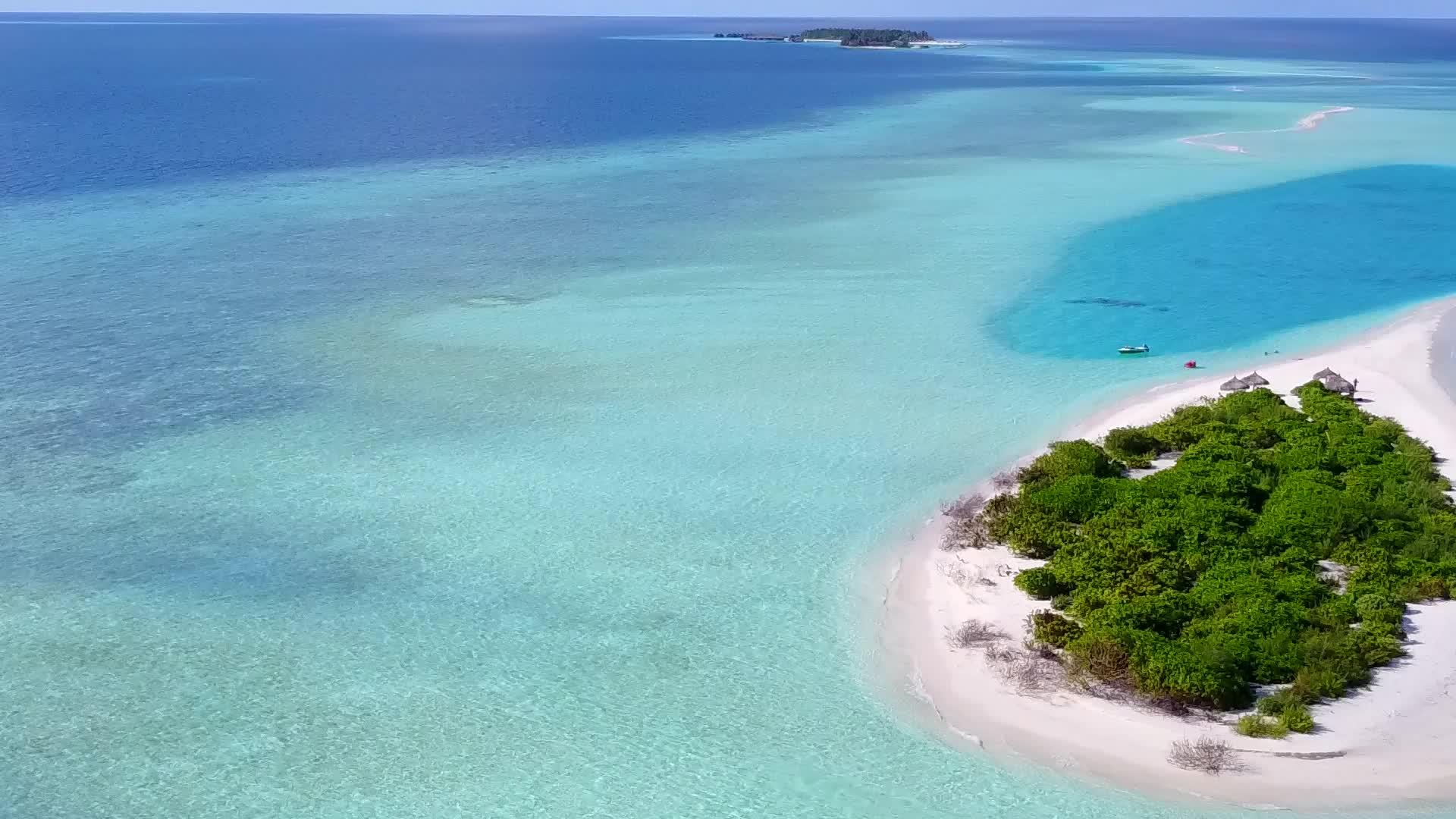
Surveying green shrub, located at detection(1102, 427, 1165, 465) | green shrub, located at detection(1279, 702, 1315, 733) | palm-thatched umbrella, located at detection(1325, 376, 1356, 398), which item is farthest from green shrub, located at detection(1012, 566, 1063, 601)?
palm-thatched umbrella, located at detection(1325, 376, 1356, 398)

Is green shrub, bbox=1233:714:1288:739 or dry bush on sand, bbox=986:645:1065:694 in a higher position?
green shrub, bbox=1233:714:1288:739

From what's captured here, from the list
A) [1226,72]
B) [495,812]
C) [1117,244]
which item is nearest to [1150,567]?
[495,812]

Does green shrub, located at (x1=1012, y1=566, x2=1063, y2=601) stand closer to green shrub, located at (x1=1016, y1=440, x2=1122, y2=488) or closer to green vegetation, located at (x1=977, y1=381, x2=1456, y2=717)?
green vegetation, located at (x1=977, y1=381, x2=1456, y2=717)

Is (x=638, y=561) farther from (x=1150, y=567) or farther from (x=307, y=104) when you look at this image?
(x=307, y=104)

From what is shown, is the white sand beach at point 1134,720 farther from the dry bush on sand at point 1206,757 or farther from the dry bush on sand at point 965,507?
the dry bush on sand at point 965,507

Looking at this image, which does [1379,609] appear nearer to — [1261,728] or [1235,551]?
[1235,551]

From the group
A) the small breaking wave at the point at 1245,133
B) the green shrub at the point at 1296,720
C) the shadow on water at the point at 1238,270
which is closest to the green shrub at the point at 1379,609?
the green shrub at the point at 1296,720
